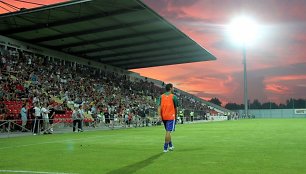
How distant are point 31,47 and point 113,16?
13.4 metres

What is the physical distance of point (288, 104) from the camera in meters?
85.1

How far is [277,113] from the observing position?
8112cm

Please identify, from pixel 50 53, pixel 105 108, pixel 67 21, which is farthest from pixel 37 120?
pixel 50 53

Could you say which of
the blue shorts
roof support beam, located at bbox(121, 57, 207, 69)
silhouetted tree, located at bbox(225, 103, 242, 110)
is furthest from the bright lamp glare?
the blue shorts

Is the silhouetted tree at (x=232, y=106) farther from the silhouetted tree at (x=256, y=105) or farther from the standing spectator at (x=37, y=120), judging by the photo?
the standing spectator at (x=37, y=120)

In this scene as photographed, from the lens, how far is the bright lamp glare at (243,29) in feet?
205

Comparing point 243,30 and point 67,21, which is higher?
point 243,30

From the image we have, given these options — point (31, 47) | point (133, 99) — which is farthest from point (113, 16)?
point (133, 99)

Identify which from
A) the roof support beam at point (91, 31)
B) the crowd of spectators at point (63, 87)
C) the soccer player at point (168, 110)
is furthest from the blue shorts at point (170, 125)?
the roof support beam at point (91, 31)

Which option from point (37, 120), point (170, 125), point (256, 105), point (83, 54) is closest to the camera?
point (170, 125)

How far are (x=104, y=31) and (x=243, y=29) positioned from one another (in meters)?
A: 32.9

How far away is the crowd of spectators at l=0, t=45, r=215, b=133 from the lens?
3020 cm

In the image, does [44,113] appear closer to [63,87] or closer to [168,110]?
[63,87]

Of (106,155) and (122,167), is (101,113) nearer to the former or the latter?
(106,155)
